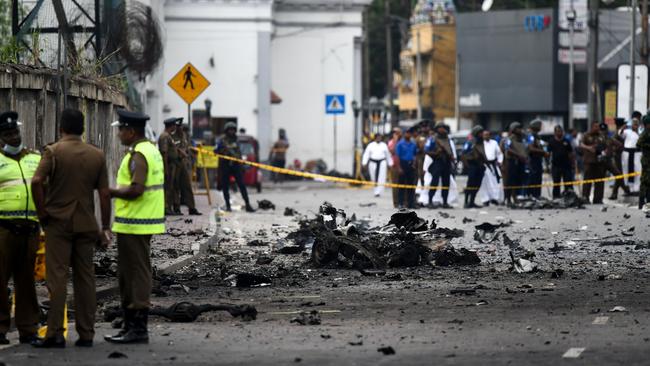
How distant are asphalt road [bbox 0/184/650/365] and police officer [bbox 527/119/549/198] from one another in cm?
1335

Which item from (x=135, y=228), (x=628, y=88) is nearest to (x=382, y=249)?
(x=135, y=228)

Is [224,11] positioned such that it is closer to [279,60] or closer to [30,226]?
[279,60]

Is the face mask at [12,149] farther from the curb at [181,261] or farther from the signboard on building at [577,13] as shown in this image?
the signboard on building at [577,13]

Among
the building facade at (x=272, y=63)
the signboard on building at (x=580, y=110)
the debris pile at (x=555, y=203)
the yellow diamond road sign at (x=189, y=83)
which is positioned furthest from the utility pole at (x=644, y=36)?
the signboard on building at (x=580, y=110)

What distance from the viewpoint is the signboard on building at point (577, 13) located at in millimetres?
58562

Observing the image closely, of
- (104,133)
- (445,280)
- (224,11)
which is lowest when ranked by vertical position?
(445,280)

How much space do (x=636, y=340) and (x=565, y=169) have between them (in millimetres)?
23460

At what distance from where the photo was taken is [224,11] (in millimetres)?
56969

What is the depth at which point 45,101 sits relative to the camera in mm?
16578

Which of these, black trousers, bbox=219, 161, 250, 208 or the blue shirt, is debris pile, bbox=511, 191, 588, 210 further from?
black trousers, bbox=219, 161, 250, 208

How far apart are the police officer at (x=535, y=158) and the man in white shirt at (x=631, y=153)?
6.26 ft

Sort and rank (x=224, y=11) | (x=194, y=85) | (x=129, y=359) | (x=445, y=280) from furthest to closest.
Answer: (x=224, y=11) < (x=194, y=85) < (x=445, y=280) < (x=129, y=359)

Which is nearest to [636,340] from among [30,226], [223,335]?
[223,335]

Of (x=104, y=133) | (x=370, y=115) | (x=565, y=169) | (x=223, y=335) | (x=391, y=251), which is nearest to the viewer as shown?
(x=223, y=335)
